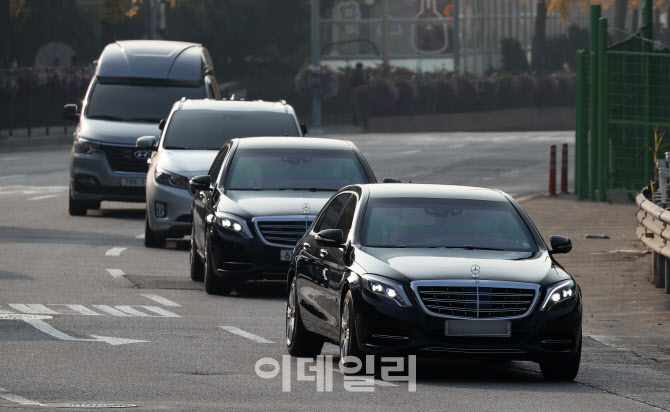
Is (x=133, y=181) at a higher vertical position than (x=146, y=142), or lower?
lower

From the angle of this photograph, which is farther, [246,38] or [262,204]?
[246,38]

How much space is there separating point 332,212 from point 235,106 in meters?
9.21

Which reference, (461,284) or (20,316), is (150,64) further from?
(461,284)

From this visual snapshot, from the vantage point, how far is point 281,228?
15438 millimetres

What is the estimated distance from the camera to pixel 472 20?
78.2 m

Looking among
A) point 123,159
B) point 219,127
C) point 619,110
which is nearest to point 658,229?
point 219,127

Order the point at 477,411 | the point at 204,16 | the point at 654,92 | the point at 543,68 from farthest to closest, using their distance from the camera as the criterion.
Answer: the point at 543,68 < the point at 204,16 < the point at 654,92 < the point at 477,411

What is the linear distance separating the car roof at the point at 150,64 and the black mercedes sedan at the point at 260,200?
8008mm

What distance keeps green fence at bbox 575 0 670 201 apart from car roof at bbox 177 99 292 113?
733cm

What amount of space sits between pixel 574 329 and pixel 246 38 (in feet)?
179

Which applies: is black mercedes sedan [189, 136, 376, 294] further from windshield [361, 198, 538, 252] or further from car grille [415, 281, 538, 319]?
car grille [415, 281, 538, 319]

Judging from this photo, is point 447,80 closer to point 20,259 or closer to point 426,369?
point 20,259

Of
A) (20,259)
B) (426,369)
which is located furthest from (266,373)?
(20,259)

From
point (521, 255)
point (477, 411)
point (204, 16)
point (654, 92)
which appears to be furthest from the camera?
point (204, 16)
